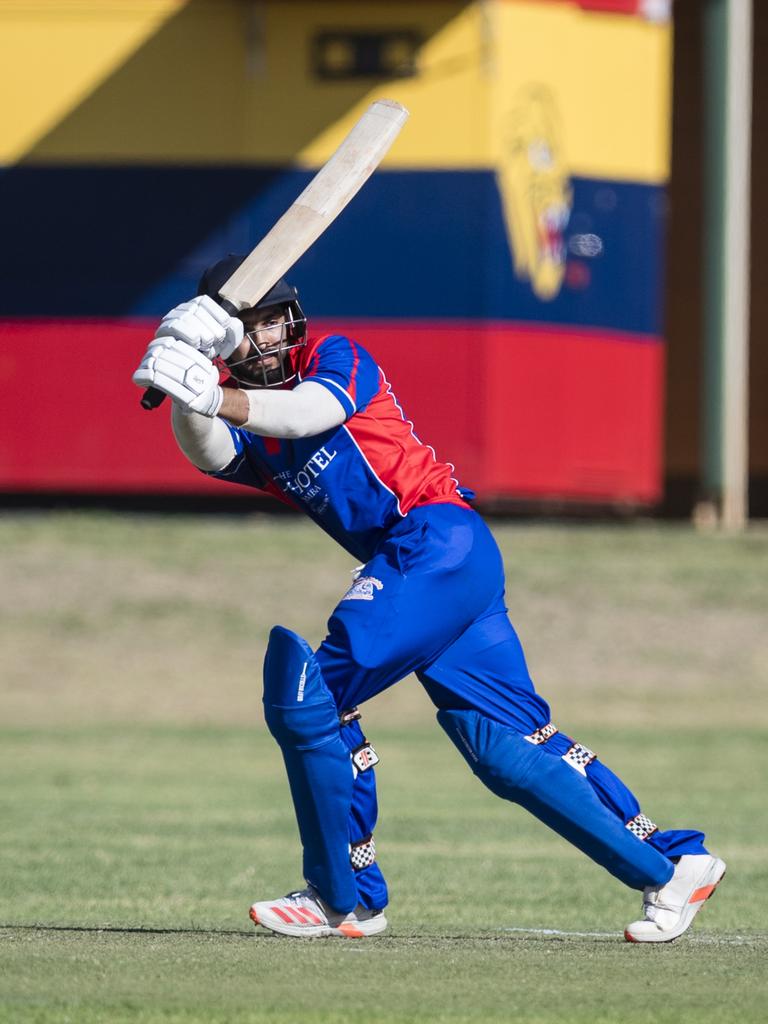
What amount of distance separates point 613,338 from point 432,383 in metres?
1.99

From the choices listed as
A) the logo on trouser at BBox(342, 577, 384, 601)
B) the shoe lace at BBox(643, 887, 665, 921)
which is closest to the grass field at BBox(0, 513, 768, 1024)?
the shoe lace at BBox(643, 887, 665, 921)

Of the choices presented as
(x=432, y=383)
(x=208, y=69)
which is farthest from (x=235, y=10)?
(x=432, y=383)

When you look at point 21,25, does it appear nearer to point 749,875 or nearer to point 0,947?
point 749,875

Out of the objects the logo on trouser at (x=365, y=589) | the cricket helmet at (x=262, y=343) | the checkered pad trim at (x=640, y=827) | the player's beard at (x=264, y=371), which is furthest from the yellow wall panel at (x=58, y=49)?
the checkered pad trim at (x=640, y=827)

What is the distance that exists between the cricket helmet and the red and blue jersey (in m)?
0.05

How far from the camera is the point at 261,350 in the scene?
5.67 metres

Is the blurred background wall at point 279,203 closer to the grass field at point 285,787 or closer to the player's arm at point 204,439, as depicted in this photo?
the grass field at point 285,787

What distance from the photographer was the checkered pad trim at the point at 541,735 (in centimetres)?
557

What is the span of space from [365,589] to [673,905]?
123cm

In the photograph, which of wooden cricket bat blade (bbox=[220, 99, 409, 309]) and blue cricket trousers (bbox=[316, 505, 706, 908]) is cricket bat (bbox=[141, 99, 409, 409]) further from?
blue cricket trousers (bbox=[316, 505, 706, 908])

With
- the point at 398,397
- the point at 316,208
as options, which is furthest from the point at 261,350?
the point at 398,397

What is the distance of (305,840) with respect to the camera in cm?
562

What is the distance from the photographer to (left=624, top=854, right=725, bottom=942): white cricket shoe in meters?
5.59

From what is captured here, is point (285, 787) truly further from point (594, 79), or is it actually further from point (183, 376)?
point (594, 79)
